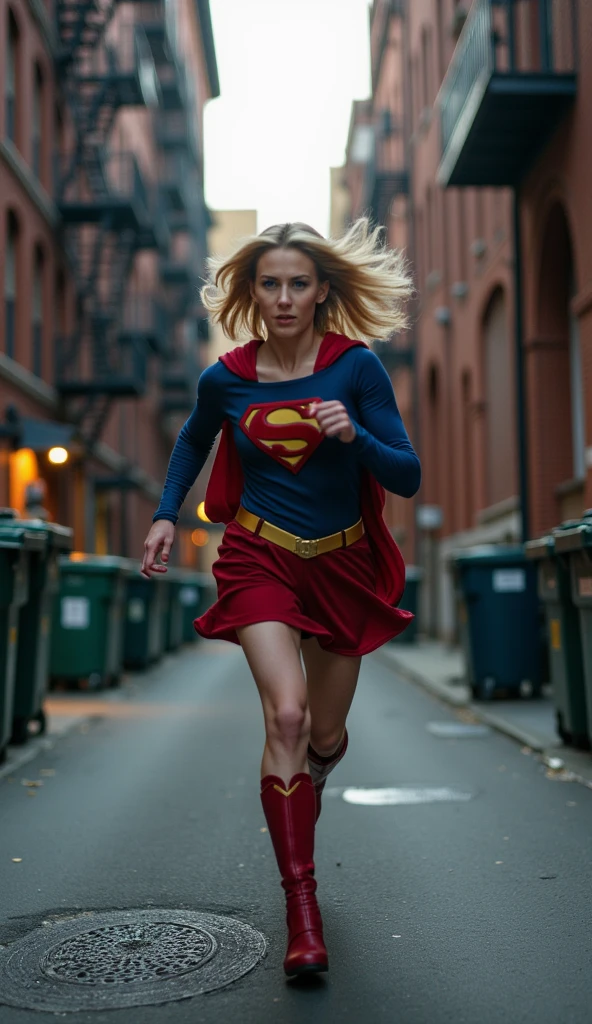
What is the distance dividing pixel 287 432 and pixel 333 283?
641 mm

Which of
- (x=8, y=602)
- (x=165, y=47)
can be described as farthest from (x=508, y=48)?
(x=165, y=47)

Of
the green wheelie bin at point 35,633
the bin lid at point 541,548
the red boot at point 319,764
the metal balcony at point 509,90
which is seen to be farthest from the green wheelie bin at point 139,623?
the red boot at point 319,764

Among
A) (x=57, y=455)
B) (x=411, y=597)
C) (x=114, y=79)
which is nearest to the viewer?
(x=57, y=455)

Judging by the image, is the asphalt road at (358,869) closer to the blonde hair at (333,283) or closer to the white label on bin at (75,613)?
the blonde hair at (333,283)

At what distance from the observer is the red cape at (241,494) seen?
4.35 meters

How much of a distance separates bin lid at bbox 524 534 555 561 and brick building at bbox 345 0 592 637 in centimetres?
374

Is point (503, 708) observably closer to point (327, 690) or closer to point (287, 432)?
point (327, 690)

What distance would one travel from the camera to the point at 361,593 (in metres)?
4.28

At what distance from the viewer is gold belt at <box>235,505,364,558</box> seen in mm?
4156

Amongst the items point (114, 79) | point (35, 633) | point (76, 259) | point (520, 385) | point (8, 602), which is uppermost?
point (114, 79)

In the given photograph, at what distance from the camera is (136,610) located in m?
18.5

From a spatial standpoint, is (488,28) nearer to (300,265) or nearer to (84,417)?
(300,265)

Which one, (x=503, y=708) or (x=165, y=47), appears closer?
(x=503, y=708)

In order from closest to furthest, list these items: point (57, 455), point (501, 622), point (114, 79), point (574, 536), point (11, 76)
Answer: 1. point (574, 536)
2. point (501, 622)
3. point (57, 455)
4. point (11, 76)
5. point (114, 79)
